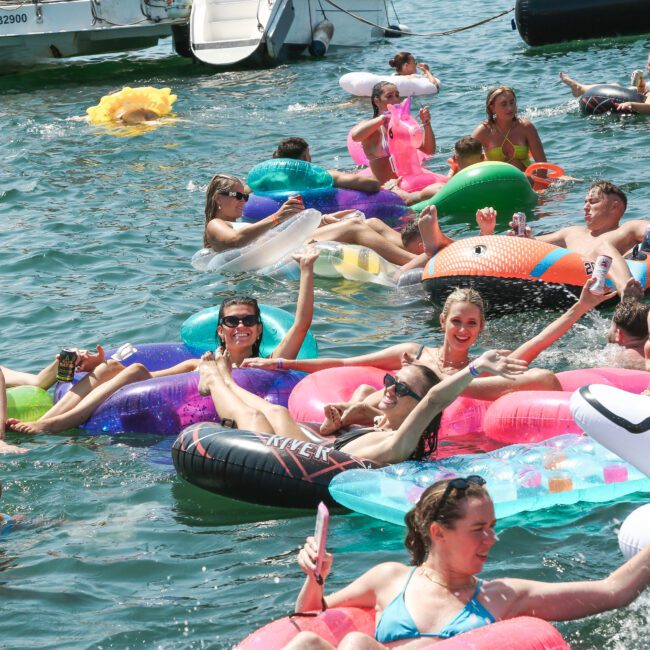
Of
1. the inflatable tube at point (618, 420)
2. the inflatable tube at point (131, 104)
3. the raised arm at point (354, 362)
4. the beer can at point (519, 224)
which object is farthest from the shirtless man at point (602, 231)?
the inflatable tube at point (131, 104)

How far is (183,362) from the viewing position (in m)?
7.74

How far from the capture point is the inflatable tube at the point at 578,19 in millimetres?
19719

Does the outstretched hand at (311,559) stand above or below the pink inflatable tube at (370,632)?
above

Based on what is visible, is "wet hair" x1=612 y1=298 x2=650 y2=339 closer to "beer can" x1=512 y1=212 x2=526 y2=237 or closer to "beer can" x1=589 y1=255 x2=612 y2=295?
"beer can" x1=589 y1=255 x2=612 y2=295

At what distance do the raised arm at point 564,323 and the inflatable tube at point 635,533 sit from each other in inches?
80.0

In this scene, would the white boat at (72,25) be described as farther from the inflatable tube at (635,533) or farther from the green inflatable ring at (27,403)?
the inflatable tube at (635,533)

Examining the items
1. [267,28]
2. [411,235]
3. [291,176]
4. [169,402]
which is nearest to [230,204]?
[291,176]

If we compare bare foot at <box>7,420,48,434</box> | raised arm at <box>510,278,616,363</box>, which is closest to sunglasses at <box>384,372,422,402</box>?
raised arm at <box>510,278,616,363</box>

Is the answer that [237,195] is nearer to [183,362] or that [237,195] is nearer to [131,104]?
[183,362]

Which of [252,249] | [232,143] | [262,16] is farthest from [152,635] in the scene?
[262,16]

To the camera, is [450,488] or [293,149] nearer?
[450,488]

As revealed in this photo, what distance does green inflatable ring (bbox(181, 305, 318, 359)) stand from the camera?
309 inches

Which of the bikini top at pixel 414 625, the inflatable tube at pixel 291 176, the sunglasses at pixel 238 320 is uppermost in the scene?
the inflatable tube at pixel 291 176

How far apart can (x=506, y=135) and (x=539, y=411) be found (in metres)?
6.04
